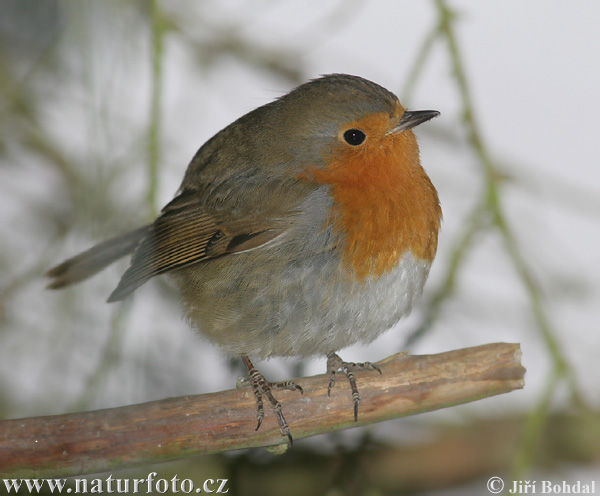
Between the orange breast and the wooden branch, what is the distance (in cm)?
35

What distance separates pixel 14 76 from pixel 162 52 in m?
1.11

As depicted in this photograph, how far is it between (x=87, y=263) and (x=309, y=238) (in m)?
0.81

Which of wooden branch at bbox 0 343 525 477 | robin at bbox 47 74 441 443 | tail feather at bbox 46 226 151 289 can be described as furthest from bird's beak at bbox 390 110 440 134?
tail feather at bbox 46 226 151 289

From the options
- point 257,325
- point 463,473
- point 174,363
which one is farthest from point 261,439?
point 463,473

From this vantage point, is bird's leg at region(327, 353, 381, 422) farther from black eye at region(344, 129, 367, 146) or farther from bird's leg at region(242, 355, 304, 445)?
black eye at region(344, 129, 367, 146)

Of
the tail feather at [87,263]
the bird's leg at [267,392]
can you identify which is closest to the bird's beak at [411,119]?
the bird's leg at [267,392]

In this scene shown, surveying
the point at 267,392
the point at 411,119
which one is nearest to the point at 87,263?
the point at 267,392

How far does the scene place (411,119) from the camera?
2.25m

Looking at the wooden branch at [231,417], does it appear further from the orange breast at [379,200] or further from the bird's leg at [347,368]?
the orange breast at [379,200]

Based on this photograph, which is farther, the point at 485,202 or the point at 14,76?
the point at 14,76

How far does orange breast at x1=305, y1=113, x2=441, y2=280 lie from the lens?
219 centimetres

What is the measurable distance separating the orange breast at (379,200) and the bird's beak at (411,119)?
0.12 ft

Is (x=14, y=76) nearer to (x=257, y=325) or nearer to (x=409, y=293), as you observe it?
(x=257, y=325)

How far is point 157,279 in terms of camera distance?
2967 millimetres
